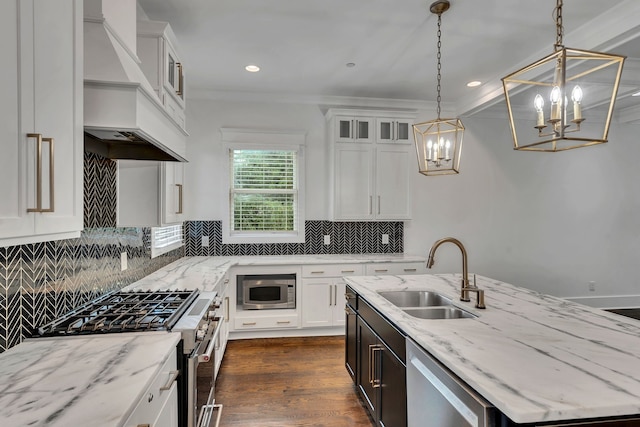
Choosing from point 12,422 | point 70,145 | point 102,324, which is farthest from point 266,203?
point 12,422

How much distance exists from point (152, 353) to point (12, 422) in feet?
1.49

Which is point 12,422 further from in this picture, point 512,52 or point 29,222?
point 512,52

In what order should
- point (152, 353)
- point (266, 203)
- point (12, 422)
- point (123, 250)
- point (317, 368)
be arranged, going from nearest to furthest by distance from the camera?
point (12, 422) → point (152, 353) → point (123, 250) → point (317, 368) → point (266, 203)

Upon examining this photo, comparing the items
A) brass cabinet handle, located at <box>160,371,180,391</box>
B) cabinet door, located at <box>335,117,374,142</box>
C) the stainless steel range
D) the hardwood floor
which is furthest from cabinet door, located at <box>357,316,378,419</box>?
cabinet door, located at <box>335,117,374,142</box>

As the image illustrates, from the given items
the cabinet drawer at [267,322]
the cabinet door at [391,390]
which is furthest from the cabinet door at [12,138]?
the cabinet drawer at [267,322]

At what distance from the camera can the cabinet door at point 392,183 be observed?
4.16 m

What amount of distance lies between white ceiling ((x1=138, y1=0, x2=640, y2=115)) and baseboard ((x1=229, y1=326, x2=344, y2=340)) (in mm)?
2824

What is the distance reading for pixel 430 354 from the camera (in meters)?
1.40

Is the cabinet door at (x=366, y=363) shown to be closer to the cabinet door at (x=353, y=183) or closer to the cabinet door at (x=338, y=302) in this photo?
the cabinet door at (x=338, y=302)

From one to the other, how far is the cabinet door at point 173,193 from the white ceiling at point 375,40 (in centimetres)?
112

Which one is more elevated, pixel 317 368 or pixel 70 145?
pixel 70 145

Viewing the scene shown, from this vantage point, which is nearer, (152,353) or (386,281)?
(152,353)

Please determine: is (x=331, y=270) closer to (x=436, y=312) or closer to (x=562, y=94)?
(x=436, y=312)

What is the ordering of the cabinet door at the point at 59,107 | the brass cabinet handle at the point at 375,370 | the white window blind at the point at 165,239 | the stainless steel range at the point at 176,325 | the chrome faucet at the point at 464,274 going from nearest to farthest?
the cabinet door at the point at 59,107 → the stainless steel range at the point at 176,325 → the chrome faucet at the point at 464,274 → the brass cabinet handle at the point at 375,370 → the white window blind at the point at 165,239
